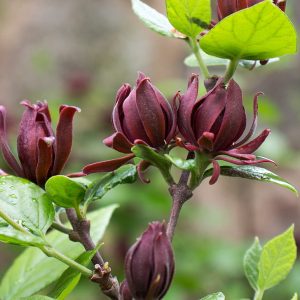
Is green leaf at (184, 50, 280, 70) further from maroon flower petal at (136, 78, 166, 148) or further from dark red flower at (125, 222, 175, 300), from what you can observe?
dark red flower at (125, 222, 175, 300)

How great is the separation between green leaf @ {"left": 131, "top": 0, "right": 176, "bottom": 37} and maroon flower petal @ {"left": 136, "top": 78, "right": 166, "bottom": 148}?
0.19 m

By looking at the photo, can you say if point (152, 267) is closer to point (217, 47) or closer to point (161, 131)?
point (161, 131)

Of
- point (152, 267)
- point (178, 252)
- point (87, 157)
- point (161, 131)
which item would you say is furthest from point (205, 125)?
point (87, 157)

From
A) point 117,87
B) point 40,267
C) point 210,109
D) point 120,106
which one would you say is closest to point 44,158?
point 120,106

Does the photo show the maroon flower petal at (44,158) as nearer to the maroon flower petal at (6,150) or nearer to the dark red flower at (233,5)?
the maroon flower petal at (6,150)

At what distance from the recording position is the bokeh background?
325 cm

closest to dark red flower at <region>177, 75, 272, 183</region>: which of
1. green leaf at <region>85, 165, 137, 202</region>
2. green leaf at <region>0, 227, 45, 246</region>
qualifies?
green leaf at <region>85, 165, 137, 202</region>

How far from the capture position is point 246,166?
888 millimetres

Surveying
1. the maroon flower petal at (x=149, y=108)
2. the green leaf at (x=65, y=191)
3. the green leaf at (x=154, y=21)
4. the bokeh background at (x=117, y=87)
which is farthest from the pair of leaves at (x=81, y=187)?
the bokeh background at (x=117, y=87)

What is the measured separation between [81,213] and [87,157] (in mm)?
2381

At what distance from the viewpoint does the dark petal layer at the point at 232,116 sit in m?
0.82

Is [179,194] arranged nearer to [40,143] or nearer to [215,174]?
[215,174]

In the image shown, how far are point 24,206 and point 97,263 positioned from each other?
4.7 inches

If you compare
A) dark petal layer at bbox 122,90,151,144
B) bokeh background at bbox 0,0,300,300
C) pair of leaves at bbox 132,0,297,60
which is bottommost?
bokeh background at bbox 0,0,300,300
